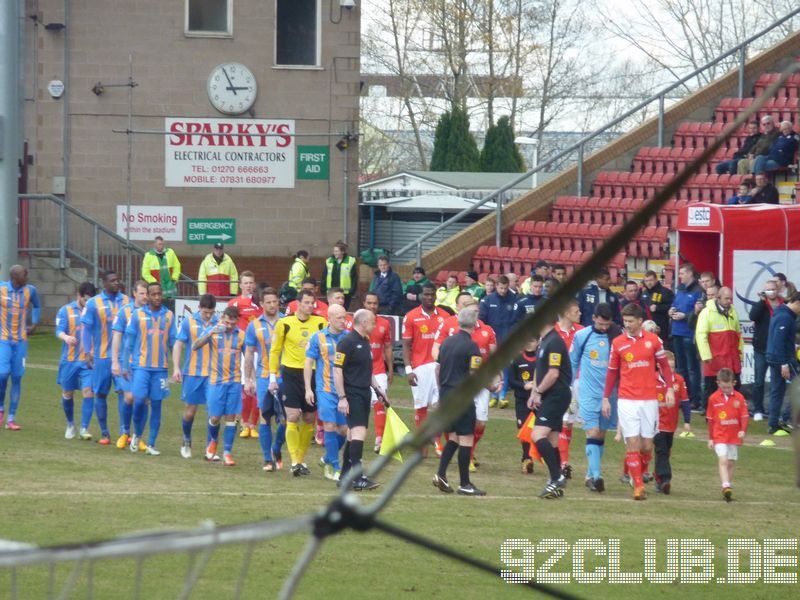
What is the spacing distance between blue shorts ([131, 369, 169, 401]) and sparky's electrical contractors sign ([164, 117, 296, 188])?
50.1ft

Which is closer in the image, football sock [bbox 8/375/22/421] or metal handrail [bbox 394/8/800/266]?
football sock [bbox 8/375/22/421]

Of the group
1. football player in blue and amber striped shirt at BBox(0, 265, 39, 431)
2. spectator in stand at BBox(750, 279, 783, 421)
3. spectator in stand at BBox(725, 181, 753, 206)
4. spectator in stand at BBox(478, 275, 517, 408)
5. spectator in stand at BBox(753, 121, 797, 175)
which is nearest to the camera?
football player in blue and amber striped shirt at BBox(0, 265, 39, 431)

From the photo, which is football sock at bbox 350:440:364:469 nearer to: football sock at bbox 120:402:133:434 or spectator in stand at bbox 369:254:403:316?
football sock at bbox 120:402:133:434

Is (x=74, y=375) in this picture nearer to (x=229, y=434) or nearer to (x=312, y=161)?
(x=229, y=434)

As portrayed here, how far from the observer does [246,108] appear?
97.7ft

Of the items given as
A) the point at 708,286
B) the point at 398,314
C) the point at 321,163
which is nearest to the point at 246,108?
the point at 321,163

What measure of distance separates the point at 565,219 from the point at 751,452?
1340cm

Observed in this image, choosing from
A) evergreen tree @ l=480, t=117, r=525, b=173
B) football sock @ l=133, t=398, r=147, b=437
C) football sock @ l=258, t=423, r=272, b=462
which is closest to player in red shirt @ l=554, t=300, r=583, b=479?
football sock @ l=258, t=423, r=272, b=462

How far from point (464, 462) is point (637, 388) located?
1.89 m

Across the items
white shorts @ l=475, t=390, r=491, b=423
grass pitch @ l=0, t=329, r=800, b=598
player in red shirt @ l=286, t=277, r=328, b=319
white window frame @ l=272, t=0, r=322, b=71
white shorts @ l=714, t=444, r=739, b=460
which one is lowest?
grass pitch @ l=0, t=329, r=800, b=598

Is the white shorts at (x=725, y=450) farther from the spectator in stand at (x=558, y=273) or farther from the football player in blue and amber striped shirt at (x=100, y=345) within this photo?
the spectator in stand at (x=558, y=273)

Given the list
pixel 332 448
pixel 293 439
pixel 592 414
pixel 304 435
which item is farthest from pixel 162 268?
pixel 592 414

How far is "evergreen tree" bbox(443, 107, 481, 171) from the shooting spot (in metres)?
47.4

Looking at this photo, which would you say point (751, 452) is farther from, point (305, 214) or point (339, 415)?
point (305, 214)
